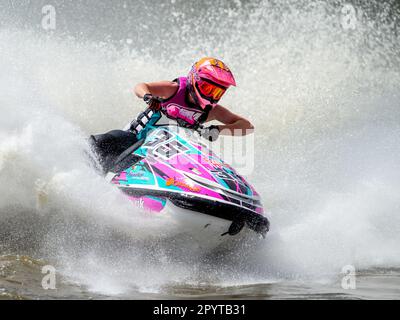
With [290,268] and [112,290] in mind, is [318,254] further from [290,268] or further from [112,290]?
[112,290]

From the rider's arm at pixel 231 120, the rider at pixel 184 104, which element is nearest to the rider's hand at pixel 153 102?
the rider at pixel 184 104

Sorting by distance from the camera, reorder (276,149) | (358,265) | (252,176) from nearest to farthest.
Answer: (358,265), (252,176), (276,149)

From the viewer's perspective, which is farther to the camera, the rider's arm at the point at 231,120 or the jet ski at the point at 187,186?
the rider's arm at the point at 231,120

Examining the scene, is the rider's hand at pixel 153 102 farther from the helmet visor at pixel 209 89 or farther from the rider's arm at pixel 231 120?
the rider's arm at pixel 231 120

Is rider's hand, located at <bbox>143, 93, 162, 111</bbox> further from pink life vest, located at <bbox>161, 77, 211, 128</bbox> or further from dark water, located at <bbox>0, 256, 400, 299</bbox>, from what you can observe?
dark water, located at <bbox>0, 256, 400, 299</bbox>

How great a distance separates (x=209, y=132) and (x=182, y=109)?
433 millimetres

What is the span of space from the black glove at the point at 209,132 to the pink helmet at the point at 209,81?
0.30m

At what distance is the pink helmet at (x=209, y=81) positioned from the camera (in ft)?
20.2

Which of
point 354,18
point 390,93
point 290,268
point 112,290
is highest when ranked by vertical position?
point 354,18

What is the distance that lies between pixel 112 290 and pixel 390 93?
41.7 ft

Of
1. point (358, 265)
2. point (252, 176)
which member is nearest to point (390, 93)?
point (252, 176)

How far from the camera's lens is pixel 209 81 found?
20.4ft

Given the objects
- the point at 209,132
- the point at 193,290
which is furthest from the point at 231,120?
the point at 193,290

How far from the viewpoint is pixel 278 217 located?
805 cm
